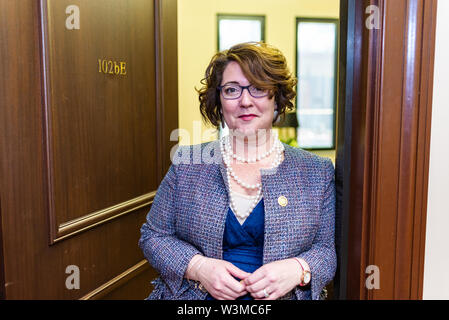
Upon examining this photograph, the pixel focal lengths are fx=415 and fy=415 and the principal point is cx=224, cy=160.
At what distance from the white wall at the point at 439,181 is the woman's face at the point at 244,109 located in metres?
0.47

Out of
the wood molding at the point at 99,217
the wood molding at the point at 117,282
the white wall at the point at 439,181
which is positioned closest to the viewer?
the white wall at the point at 439,181

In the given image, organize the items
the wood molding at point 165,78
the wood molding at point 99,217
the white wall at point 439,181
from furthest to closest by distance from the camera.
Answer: the wood molding at point 165,78 < the wood molding at point 99,217 < the white wall at point 439,181

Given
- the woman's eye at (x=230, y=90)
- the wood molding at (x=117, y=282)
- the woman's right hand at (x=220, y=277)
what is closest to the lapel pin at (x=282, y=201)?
the woman's right hand at (x=220, y=277)

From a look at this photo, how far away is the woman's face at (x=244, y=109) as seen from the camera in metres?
1.17

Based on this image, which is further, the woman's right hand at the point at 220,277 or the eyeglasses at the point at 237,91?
the eyeglasses at the point at 237,91

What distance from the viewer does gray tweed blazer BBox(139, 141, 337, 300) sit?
3.66 feet

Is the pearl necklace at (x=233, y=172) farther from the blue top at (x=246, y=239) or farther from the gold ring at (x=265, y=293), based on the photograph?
the gold ring at (x=265, y=293)

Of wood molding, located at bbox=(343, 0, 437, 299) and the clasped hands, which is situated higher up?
wood molding, located at bbox=(343, 0, 437, 299)

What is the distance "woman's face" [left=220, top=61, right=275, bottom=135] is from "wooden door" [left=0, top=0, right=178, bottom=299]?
0.51 metres

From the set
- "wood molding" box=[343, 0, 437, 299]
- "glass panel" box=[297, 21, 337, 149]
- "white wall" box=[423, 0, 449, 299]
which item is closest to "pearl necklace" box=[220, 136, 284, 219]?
"wood molding" box=[343, 0, 437, 299]

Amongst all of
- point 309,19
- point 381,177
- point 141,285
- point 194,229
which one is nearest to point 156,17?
point 194,229

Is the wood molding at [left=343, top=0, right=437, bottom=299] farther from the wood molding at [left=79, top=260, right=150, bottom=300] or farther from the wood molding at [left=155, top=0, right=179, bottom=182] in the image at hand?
the wood molding at [left=155, top=0, right=179, bottom=182]

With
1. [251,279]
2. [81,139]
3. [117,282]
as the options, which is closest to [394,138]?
[251,279]
